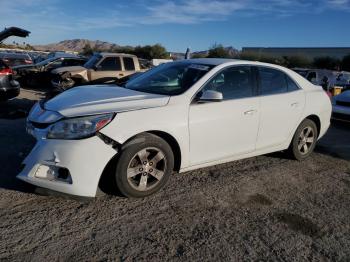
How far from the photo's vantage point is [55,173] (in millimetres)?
3604

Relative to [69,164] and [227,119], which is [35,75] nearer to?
[227,119]

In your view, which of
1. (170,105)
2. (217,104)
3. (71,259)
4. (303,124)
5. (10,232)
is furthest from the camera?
(303,124)

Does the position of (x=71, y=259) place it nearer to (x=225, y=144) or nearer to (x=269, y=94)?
(x=225, y=144)

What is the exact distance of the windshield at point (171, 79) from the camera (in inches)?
179

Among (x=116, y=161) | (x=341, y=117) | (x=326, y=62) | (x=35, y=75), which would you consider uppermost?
(x=116, y=161)

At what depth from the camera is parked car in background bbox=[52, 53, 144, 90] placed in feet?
43.0

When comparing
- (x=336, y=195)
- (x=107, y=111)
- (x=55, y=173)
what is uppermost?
(x=107, y=111)

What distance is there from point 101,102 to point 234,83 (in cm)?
182

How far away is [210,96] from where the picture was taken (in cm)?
428

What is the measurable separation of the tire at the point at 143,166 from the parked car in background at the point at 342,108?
682 centimetres

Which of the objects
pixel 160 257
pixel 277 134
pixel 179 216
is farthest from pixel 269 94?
pixel 160 257

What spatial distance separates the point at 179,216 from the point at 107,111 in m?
1.30

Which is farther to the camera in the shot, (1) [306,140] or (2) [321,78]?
(2) [321,78]

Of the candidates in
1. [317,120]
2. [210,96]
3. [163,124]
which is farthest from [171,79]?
[317,120]
